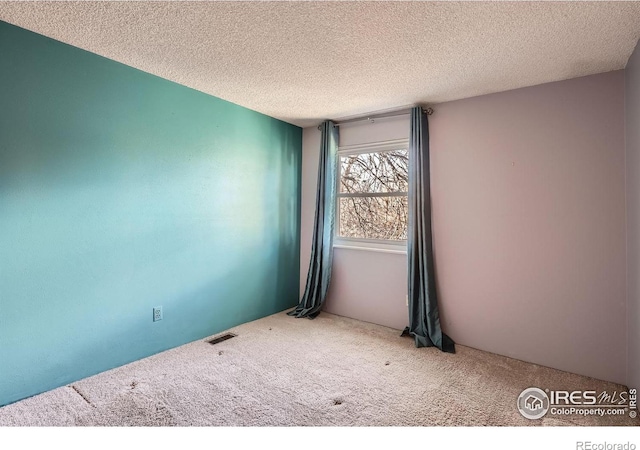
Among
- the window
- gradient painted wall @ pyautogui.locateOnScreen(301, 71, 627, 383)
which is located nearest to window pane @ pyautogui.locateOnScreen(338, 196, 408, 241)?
the window

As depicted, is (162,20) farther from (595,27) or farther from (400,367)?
(400,367)

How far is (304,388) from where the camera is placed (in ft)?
6.96

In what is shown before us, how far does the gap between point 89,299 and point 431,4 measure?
281 centimetres

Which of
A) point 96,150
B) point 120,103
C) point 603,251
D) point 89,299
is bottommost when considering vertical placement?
point 89,299

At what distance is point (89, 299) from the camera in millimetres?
2229

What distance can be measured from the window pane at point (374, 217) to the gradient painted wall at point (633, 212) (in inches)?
66.3

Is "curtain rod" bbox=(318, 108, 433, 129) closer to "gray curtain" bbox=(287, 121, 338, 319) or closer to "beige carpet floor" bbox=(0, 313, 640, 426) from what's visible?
"gray curtain" bbox=(287, 121, 338, 319)

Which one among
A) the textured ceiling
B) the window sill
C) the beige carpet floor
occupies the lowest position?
the beige carpet floor

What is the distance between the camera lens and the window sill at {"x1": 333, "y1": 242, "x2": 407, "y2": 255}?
10.8ft

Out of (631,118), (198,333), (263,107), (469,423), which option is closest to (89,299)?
(198,333)

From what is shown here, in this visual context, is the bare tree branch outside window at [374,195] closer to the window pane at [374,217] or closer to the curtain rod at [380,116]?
the window pane at [374,217]

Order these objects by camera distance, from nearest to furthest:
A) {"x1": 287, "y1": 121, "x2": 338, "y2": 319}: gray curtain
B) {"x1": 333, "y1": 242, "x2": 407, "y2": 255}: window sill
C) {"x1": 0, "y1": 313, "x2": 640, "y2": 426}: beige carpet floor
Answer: {"x1": 0, "y1": 313, "x2": 640, "y2": 426}: beige carpet floor, {"x1": 333, "y1": 242, "x2": 407, "y2": 255}: window sill, {"x1": 287, "y1": 121, "x2": 338, "y2": 319}: gray curtain

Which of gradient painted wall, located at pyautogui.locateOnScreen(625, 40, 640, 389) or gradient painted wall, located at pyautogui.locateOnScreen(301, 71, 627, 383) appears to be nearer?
gradient painted wall, located at pyautogui.locateOnScreen(625, 40, 640, 389)

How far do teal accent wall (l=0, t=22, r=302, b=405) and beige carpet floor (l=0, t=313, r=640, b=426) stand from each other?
27cm
